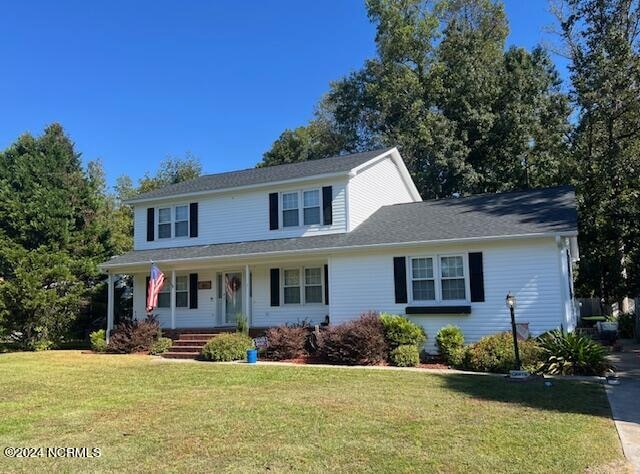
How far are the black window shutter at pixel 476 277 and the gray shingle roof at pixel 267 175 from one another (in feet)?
17.7

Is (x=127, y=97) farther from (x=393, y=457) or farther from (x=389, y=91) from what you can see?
(x=393, y=457)

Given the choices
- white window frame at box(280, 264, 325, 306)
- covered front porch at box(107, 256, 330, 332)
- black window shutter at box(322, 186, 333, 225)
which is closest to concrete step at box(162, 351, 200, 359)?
covered front porch at box(107, 256, 330, 332)

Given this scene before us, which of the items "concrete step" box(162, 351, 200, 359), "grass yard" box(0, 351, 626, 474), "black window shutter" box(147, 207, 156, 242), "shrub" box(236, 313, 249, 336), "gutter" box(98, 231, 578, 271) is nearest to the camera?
"grass yard" box(0, 351, 626, 474)

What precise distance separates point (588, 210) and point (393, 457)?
2163 cm

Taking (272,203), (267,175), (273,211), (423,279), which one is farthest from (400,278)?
(267,175)

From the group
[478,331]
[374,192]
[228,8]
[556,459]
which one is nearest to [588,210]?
[374,192]

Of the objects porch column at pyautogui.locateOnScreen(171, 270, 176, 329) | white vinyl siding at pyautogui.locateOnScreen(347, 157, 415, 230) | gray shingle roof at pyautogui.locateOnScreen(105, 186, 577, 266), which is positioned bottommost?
porch column at pyautogui.locateOnScreen(171, 270, 176, 329)

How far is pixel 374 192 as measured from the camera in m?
20.2

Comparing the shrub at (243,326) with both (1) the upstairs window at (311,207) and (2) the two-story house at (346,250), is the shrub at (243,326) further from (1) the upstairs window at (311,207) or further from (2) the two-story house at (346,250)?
(1) the upstairs window at (311,207)

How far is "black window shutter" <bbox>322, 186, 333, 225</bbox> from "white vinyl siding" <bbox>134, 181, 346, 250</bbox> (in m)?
0.11

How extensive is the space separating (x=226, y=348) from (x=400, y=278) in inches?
218

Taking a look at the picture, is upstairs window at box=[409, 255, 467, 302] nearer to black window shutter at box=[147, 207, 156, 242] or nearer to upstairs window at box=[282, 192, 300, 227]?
upstairs window at box=[282, 192, 300, 227]

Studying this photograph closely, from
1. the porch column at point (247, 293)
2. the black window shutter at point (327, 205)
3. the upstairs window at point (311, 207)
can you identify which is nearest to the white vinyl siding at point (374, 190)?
the black window shutter at point (327, 205)

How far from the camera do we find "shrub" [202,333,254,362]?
15375mm
